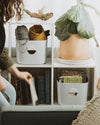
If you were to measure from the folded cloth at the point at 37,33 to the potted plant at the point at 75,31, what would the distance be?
0.49 ft

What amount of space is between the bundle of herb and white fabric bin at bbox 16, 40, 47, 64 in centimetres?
22

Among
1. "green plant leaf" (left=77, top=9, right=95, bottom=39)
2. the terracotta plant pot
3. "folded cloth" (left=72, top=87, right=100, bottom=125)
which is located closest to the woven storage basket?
"folded cloth" (left=72, top=87, right=100, bottom=125)

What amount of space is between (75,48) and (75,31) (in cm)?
18

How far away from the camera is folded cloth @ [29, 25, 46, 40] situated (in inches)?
106

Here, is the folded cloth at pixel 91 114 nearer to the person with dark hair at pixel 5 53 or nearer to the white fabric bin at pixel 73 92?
the person with dark hair at pixel 5 53

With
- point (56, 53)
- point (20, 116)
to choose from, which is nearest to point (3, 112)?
point (20, 116)

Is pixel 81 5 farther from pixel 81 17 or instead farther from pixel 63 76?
pixel 63 76

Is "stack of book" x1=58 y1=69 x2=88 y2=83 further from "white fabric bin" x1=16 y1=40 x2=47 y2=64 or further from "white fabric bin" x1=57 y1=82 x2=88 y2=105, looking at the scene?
"white fabric bin" x1=16 y1=40 x2=47 y2=64

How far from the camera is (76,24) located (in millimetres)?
2586

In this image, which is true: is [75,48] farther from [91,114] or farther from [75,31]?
[91,114]

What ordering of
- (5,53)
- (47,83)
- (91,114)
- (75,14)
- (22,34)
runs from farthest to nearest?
1. (47,83)
2. (22,34)
3. (75,14)
4. (5,53)
5. (91,114)

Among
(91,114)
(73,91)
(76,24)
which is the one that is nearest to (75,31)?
(76,24)

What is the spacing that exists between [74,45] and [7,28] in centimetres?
76

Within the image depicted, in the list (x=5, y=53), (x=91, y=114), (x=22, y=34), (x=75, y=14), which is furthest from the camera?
(x=22, y=34)
